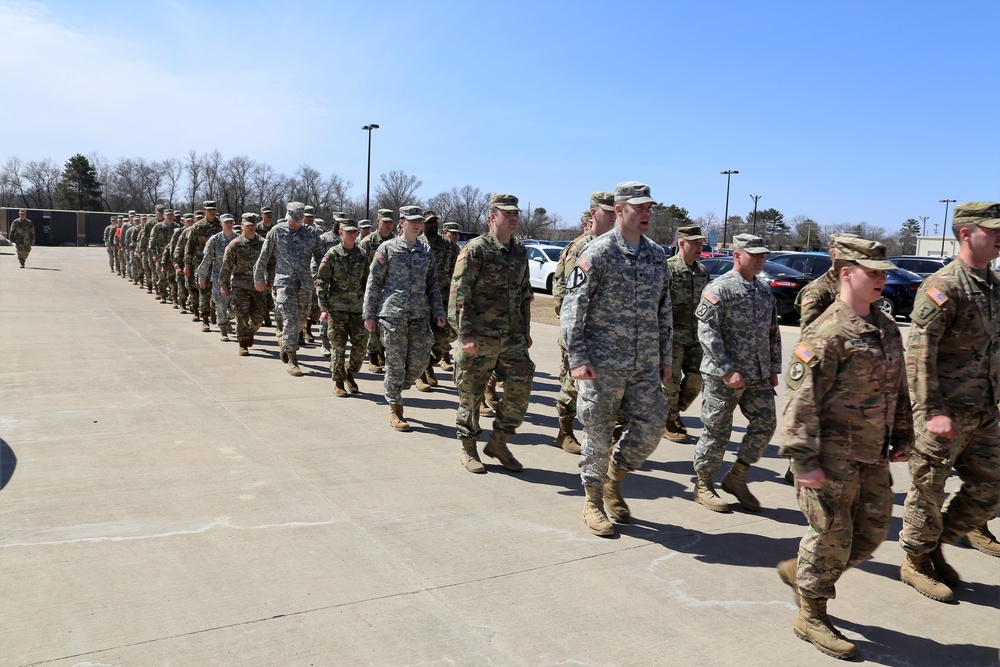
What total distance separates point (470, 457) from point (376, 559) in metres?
1.92

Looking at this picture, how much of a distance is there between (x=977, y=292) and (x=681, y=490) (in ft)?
8.12

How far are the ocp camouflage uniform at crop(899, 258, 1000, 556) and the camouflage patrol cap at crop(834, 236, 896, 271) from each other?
0.73 meters

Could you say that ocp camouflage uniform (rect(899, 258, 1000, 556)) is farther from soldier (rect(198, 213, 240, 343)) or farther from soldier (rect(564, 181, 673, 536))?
soldier (rect(198, 213, 240, 343))

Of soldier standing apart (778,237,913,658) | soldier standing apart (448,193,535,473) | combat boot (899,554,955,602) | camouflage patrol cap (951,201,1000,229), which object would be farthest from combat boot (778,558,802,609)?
soldier standing apart (448,193,535,473)

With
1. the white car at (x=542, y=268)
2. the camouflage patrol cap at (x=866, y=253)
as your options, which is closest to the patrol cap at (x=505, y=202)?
the camouflage patrol cap at (x=866, y=253)

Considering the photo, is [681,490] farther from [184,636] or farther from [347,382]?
[347,382]

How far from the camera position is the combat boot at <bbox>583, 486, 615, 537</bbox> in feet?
15.4

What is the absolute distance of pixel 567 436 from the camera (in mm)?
6793

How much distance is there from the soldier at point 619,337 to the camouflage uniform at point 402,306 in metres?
2.66

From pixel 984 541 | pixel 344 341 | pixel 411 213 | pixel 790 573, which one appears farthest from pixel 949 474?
pixel 344 341

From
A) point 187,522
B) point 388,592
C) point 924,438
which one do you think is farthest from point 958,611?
point 187,522

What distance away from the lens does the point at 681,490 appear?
5.71 metres

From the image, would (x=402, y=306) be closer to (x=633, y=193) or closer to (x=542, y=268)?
(x=633, y=193)

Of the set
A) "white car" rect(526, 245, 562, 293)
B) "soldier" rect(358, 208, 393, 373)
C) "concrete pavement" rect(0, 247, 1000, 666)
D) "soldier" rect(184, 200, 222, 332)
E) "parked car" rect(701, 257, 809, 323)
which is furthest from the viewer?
"white car" rect(526, 245, 562, 293)
